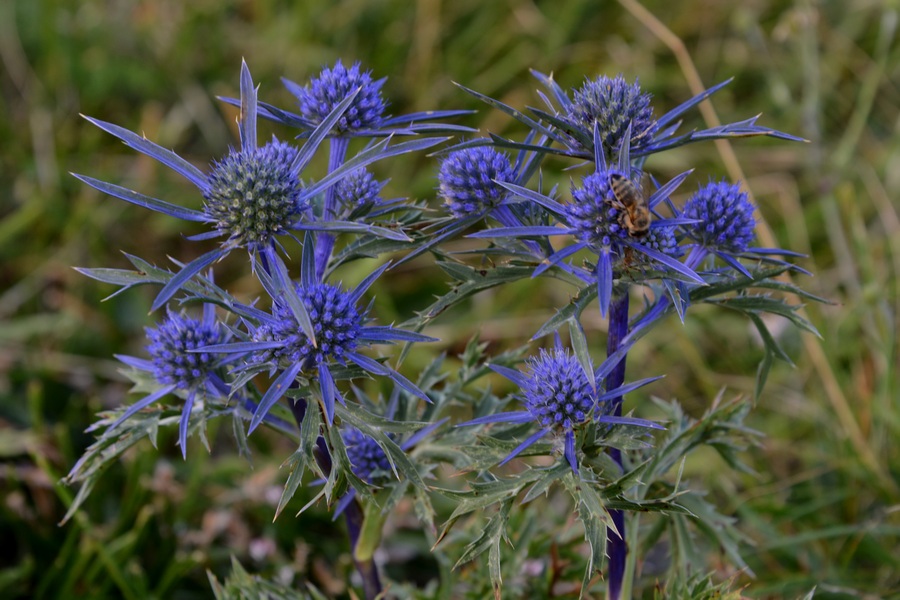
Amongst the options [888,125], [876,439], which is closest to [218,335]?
[876,439]

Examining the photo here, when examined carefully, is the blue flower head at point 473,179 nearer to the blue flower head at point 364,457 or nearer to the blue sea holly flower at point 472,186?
the blue sea holly flower at point 472,186

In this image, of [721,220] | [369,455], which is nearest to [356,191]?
[369,455]

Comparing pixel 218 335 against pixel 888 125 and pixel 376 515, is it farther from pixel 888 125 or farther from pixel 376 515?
pixel 888 125

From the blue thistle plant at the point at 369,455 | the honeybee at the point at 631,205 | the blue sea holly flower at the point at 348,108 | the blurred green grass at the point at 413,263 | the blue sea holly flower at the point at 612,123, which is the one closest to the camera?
the honeybee at the point at 631,205

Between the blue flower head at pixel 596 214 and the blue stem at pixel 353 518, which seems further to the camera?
the blue stem at pixel 353 518

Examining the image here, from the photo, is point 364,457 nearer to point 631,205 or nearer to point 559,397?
point 559,397

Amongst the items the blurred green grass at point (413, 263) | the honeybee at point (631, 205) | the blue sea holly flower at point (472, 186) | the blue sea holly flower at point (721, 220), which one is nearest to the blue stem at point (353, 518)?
the blue sea holly flower at point (472, 186)
